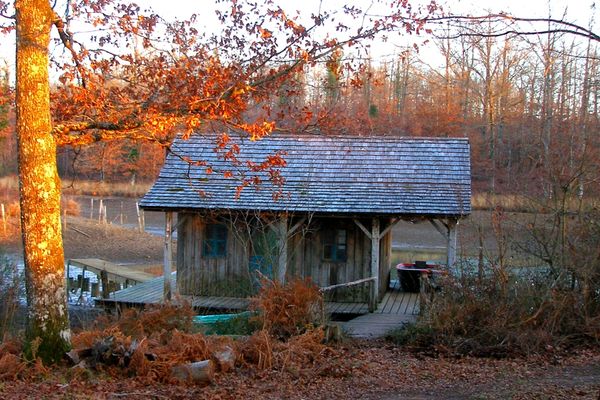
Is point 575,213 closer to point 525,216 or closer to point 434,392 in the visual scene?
point 525,216

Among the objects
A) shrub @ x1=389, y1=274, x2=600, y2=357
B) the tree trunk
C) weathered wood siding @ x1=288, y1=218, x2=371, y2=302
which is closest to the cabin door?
weathered wood siding @ x1=288, y1=218, x2=371, y2=302

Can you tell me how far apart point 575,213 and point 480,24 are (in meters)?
6.92

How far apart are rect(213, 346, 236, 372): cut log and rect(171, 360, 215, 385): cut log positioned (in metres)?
0.48

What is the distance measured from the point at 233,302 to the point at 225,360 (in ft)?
26.9

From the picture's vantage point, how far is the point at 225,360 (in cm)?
917

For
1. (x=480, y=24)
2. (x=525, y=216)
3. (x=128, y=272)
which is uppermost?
(x=480, y=24)

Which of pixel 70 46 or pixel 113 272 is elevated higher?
pixel 70 46

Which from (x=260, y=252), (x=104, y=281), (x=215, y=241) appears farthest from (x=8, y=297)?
(x=104, y=281)

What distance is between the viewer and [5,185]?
4425cm

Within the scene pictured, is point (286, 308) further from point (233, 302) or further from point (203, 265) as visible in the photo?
point (203, 265)

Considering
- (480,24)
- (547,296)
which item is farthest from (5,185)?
(480,24)

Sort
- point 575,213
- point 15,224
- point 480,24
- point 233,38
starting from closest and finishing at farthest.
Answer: point 480,24 → point 233,38 → point 575,213 → point 15,224

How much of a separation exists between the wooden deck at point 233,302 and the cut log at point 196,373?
684 centimetres

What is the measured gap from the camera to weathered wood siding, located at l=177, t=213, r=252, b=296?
18.1 m
